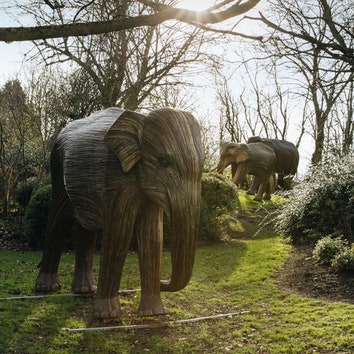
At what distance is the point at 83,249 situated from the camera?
20.9 feet

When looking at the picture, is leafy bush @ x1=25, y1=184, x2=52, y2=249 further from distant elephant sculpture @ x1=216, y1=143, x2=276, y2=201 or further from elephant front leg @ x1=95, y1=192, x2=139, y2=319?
distant elephant sculpture @ x1=216, y1=143, x2=276, y2=201

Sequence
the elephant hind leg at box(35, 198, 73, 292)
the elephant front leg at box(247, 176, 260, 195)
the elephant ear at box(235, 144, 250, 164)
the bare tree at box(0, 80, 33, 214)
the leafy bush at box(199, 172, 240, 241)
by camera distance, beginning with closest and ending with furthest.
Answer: the elephant hind leg at box(35, 198, 73, 292)
the leafy bush at box(199, 172, 240, 241)
the bare tree at box(0, 80, 33, 214)
the elephant ear at box(235, 144, 250, 164)
the elephant front leg at box(247, 176, 260, 195)

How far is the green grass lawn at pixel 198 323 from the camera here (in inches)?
193

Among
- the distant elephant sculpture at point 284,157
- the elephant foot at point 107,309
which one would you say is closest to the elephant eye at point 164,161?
the elephant foot at point 107,309

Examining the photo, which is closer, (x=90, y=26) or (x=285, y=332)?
(x=90, y=26)

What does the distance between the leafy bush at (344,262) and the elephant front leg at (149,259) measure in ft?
11.9

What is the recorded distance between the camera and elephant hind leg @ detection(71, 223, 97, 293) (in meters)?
6.35

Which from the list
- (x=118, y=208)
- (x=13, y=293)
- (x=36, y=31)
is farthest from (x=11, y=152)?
(x=36, y=31)

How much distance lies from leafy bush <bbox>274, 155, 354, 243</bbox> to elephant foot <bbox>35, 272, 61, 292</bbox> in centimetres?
545

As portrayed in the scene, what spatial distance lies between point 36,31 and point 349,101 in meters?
24.1

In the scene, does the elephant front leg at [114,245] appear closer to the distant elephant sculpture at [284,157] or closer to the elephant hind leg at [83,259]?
the elephant hind leg at [83,259]

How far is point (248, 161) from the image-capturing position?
17078mm

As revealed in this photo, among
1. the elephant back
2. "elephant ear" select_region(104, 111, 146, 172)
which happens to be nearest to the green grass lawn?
the elephant back

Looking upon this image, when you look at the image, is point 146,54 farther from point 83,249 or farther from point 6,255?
point 83,249
